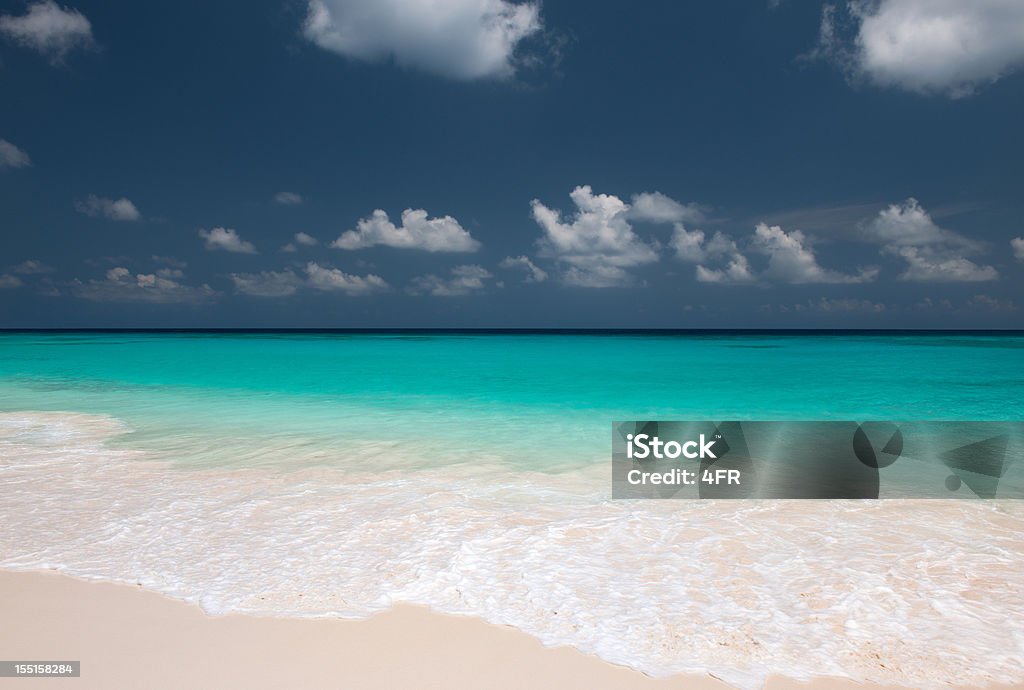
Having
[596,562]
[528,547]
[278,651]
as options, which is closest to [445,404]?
[528,547]

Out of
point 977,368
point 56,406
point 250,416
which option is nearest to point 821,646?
point 250,416

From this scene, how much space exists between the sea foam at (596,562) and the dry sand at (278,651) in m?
0.12

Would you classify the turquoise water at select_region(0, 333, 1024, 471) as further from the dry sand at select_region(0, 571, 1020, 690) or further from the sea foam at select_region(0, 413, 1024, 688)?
the dry sand at select_region(0, 571, 1020, 690)

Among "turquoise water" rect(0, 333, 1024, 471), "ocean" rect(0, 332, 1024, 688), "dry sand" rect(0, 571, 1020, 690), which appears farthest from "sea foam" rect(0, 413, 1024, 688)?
"turquoise water" rect(0, 333, 1024, 471)

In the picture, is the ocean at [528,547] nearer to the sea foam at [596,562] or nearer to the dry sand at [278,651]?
the sea foam at [596,562]

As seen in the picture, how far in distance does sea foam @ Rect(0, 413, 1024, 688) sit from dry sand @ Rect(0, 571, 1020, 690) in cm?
12

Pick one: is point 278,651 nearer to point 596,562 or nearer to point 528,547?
point 528,547

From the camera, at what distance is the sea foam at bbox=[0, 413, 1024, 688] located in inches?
115

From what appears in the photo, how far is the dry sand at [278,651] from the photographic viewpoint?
263 centimetres

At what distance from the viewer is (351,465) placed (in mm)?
6926

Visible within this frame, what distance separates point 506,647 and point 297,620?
117 cm

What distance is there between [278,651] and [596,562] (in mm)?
2062

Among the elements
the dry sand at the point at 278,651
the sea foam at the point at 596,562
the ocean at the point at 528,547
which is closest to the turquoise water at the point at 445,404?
the ocean at the point at 528,547

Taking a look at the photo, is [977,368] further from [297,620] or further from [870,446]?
[297,620]
